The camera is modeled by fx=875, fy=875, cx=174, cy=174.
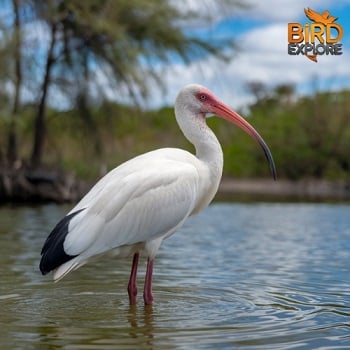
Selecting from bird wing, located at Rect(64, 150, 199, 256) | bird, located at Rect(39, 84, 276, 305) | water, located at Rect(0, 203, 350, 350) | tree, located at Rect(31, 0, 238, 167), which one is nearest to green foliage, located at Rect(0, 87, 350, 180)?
tree, located at Rect(31, 0, 238, 167)

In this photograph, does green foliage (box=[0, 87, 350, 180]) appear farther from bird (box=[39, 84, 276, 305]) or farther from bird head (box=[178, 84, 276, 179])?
bird (box=[39, 84, 276, 305])

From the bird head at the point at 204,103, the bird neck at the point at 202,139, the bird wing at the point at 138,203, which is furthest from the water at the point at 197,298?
the bird head at the point at 204,103

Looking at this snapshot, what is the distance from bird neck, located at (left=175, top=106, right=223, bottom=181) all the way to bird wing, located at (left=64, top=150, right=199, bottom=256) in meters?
0.27

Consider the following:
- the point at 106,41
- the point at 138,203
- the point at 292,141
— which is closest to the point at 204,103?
the point at 138,203

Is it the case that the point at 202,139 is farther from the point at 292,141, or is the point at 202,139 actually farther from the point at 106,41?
the point at 292,141

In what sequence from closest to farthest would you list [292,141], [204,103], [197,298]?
1. [197,298]
2. [204,103]
3. [292,141]

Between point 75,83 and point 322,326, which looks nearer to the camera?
point 322,326

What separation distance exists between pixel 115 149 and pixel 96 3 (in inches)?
180

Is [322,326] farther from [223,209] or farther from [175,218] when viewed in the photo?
[223,209]

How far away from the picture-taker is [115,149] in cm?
2736

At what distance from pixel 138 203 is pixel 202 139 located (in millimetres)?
901

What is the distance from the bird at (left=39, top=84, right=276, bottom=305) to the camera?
21.9 feet

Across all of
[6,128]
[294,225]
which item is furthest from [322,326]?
[6,128]

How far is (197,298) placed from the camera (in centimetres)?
745
